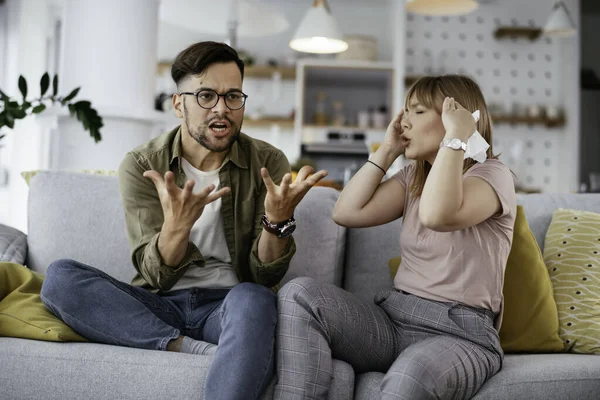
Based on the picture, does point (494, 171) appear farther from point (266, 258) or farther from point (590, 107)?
point (590, 107)

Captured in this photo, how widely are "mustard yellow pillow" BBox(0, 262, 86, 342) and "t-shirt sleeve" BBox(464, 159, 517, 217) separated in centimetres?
105

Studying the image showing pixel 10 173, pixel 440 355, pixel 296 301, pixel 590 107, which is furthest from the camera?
pixel 590 107

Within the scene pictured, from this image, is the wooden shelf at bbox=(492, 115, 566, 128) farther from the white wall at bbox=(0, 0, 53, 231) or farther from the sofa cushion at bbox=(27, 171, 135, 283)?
the sofa cushion at bbox=(27, 171, 135, 283)

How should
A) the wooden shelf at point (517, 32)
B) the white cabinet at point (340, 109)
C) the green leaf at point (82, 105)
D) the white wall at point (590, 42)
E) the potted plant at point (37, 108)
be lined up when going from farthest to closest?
the white wall at point (590, 42) < the wooden shelf at point (517, 32) < the white cabinet at point (340, 109) < the green leaf at point (82, 105) < the potted plant at point (37, 108)

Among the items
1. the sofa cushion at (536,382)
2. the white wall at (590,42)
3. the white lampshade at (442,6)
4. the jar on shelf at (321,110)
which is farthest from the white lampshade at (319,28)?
the white wall at (590,42)

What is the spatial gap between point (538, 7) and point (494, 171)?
18.6 ft

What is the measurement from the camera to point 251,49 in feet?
22.1

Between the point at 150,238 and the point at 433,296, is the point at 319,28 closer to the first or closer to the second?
the point at 150,238

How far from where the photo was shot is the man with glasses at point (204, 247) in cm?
142

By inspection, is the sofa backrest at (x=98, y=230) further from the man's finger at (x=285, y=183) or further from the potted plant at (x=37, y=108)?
the man's finger at (x=285, y=183)

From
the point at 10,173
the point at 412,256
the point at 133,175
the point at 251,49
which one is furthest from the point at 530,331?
the point at 251,49

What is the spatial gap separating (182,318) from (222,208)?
313 millimetres

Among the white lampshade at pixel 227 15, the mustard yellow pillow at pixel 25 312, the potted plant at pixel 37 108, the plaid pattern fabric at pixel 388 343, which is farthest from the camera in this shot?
the white lampshade at pixel 227 15

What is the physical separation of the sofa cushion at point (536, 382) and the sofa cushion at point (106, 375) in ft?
0.18
